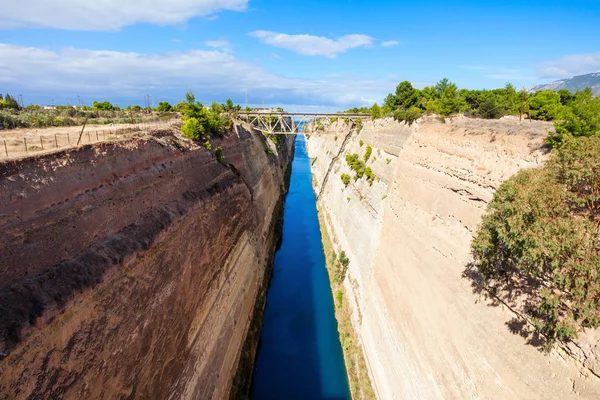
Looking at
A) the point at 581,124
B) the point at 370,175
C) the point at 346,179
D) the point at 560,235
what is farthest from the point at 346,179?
the point at 560,235

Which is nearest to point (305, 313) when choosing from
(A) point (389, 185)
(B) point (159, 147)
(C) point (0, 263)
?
(A) point (389, 185)

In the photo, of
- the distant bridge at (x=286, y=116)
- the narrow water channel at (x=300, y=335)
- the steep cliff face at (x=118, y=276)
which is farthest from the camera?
the distant bridge at (x=286, y=116)

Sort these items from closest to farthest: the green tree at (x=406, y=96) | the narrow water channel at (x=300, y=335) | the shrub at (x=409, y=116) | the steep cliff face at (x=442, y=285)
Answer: the steep cliff face at (x=442, y=285)
the narrow water channel at (x=300, y=335)
the shrub at (x=409, y=116)
the green tree at (x=406, y=96)

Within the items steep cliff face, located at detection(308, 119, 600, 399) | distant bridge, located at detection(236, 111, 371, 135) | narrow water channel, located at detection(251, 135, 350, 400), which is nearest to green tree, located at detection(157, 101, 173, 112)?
distant bridge, located at detection(236, 111, 371, 135)

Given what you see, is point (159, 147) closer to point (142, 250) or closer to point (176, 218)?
point (176, 218)

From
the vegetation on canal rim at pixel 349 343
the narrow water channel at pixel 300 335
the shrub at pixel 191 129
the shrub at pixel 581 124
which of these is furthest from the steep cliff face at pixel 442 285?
the shrub at pixel 191 129

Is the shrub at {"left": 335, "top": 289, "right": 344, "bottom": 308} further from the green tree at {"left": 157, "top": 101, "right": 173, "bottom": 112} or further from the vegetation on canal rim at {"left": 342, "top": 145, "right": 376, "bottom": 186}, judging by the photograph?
the green tree at {"left": 157, "top": 101, "right": 173, "bottom": 112}

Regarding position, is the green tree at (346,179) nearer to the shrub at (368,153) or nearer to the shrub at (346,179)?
the shrub at (346,179)

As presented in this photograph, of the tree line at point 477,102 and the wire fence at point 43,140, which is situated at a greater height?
the tree line at point 477,102
